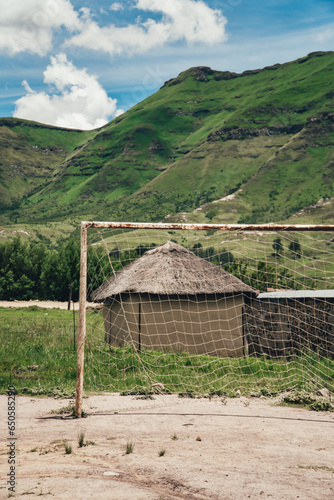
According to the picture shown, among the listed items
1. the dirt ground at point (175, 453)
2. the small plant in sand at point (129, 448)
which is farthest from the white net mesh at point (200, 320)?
the small plant in sand at point (129, 448)

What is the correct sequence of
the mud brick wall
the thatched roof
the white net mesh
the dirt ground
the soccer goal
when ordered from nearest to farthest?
1. the dirt ground
2. the soccer goal
3. the white net mesh
4. the mud brick wall
5. the thatched roof

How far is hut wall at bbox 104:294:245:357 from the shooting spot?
17375 mm

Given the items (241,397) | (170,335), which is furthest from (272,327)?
(241,397)

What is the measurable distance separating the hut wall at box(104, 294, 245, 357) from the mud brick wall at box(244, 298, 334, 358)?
655 millimetres

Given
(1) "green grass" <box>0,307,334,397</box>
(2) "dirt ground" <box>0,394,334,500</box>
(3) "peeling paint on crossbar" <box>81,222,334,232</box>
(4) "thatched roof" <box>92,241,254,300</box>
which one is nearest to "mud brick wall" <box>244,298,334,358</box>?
(4) "thatched roof" <box>92,241,254,300</box>

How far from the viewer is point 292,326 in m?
15.7

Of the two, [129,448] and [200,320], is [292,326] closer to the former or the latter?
[200,320]

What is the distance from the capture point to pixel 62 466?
5266mm

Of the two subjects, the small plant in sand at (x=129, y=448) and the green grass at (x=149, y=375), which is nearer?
the small plant in sand at (x=129, y=448)

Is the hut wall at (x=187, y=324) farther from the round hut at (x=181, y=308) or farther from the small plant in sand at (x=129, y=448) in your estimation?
the small plant in sand at (x=129, y=448)

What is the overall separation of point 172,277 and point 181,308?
1289mm

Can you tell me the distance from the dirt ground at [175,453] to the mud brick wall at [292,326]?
6.47m

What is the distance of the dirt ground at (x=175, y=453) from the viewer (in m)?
4.61

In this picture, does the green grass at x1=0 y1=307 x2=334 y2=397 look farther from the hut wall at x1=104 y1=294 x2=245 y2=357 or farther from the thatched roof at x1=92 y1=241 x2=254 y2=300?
the thatched roof at x1=92 y1=241 x2=254 y2=300
